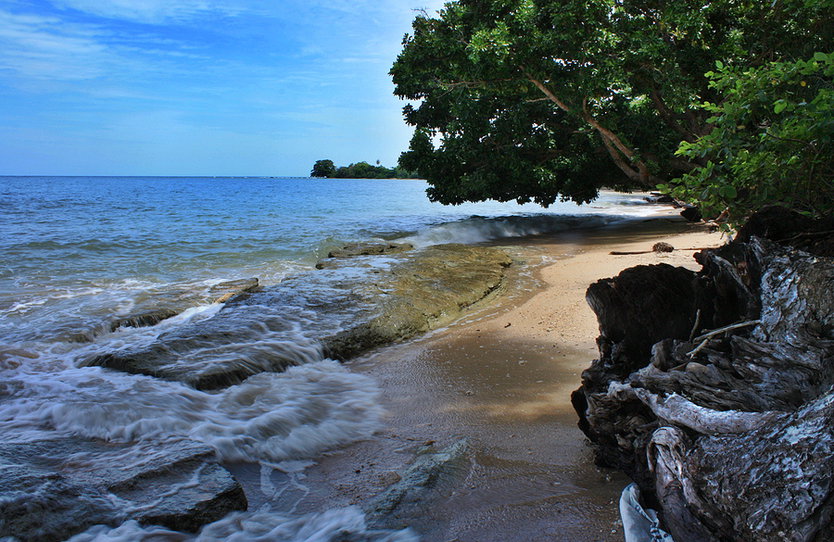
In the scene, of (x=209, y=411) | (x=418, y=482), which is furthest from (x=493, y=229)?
(x=418, y=482)

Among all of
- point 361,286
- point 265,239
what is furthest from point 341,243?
point 361,286

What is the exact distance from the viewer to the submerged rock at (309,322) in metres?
4.78

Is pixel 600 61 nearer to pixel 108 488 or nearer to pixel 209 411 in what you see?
pixel 209 411

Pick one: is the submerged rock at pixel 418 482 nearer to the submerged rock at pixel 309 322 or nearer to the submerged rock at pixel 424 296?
the submerged rock at pixel 309 322

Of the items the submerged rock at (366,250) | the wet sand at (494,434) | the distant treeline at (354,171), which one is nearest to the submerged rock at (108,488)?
the wet sand at (494,434)

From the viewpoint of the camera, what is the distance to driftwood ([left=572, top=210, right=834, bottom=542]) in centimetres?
165

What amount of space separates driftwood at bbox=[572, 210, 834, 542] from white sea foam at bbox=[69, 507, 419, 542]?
117 cm

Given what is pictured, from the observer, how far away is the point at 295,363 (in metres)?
5.07

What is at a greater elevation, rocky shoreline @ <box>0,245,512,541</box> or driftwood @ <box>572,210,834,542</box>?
driftwood @ <box>572,210,834,542</box>

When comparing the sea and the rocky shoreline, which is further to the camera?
the sea

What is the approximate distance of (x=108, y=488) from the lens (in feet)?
9.23

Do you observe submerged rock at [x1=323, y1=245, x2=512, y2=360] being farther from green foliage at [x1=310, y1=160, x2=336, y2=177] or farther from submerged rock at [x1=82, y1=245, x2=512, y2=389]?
green foliage at [x1=310, y1=160, x2=336, y2=177]

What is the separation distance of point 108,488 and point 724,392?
304 centimetres

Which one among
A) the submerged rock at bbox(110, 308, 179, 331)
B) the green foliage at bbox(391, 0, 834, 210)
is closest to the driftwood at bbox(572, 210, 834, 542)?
the submerged rock at bbox(110, 308, 179, 331)
